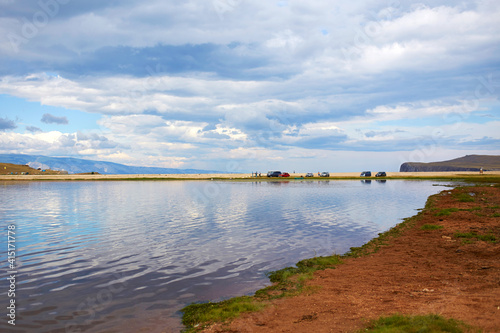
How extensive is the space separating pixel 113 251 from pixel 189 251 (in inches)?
206

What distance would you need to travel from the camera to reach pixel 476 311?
10.4m

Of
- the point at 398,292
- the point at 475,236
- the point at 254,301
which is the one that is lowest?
the point at 254,301

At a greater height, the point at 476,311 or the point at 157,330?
the point at 476,311

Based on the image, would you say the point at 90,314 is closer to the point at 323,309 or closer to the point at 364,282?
the point at 323,309

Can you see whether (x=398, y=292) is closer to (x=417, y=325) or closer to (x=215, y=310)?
(x=417, y=325)

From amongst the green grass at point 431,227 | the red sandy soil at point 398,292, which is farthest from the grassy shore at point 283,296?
the green grass at point 431,227

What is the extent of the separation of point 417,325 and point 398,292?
13.6 feet

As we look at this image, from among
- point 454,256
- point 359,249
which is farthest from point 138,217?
point 454,256

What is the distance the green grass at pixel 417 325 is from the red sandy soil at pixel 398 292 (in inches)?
18.2

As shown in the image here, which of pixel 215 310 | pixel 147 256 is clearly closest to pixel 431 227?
pixel 215 310

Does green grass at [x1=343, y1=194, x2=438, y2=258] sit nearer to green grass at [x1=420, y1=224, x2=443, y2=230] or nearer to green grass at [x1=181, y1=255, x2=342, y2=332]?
green grass at [x1=420, y1=224, x2=443, y2=230]

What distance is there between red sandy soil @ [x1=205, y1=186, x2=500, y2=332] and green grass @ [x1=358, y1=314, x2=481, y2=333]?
46 centimetres

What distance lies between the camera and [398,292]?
13.5m

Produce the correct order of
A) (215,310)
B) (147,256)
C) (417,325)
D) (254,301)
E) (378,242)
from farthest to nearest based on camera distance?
1. (378,242)
2. (147,256)
3. (254,301)
4. (215,310)
5. (417,325)
